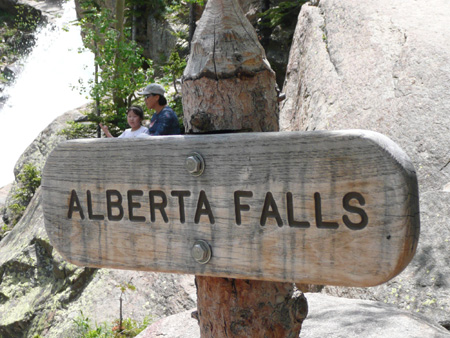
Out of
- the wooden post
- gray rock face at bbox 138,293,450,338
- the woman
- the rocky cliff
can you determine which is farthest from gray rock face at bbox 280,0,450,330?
the wooden post

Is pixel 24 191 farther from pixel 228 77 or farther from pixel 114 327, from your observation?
pixel 228 77

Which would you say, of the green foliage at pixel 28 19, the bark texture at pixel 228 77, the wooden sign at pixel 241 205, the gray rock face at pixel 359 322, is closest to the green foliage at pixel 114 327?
the gray rock face at pixel 359 322

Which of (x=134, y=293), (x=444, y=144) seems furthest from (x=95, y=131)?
(x=444, y=144)

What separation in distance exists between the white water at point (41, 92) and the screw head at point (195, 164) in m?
16.2

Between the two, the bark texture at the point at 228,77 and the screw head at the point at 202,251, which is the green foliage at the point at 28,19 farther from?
the screw head at the point at 202,251

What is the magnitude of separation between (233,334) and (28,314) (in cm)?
580

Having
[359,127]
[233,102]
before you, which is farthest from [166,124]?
[233,102]

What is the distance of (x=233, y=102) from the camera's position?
1.99 m

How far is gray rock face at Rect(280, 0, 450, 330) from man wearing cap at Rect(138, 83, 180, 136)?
1647mm

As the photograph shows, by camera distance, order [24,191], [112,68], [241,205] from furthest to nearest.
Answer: [112,68] → [24,191] → [241,205]

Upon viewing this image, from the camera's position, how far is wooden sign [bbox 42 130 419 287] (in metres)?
1.42

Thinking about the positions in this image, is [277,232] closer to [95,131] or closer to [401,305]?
[401,305]

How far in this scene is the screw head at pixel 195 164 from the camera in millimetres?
1686

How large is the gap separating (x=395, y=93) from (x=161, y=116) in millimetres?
2184
